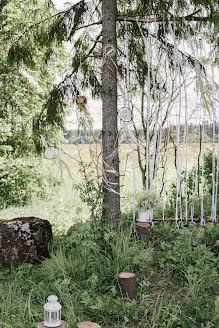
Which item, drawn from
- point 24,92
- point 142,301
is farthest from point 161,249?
point 24,92

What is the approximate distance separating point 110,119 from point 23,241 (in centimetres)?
157

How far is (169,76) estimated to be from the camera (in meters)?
4.45

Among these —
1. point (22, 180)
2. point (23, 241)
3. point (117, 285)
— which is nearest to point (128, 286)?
point (117, 285)

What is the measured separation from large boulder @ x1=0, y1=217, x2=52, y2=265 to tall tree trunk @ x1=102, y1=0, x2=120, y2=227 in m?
0.72

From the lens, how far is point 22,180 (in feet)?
22.7

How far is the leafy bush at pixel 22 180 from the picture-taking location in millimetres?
6695

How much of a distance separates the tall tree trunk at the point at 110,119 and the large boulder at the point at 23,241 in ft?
2.37

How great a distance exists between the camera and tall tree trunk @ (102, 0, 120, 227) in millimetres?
3531

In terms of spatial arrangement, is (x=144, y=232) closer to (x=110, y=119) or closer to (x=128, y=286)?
(x=128, y=286)

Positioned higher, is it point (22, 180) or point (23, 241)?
point (22, 180)

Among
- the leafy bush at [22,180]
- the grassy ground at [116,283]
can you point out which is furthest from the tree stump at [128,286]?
the leafy bush at [22,180]

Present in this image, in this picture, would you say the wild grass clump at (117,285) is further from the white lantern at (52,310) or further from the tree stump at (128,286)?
the white lantern at (52,310)

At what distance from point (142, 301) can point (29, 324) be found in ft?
2.56

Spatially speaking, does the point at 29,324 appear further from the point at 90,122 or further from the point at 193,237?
the point at 90,122
